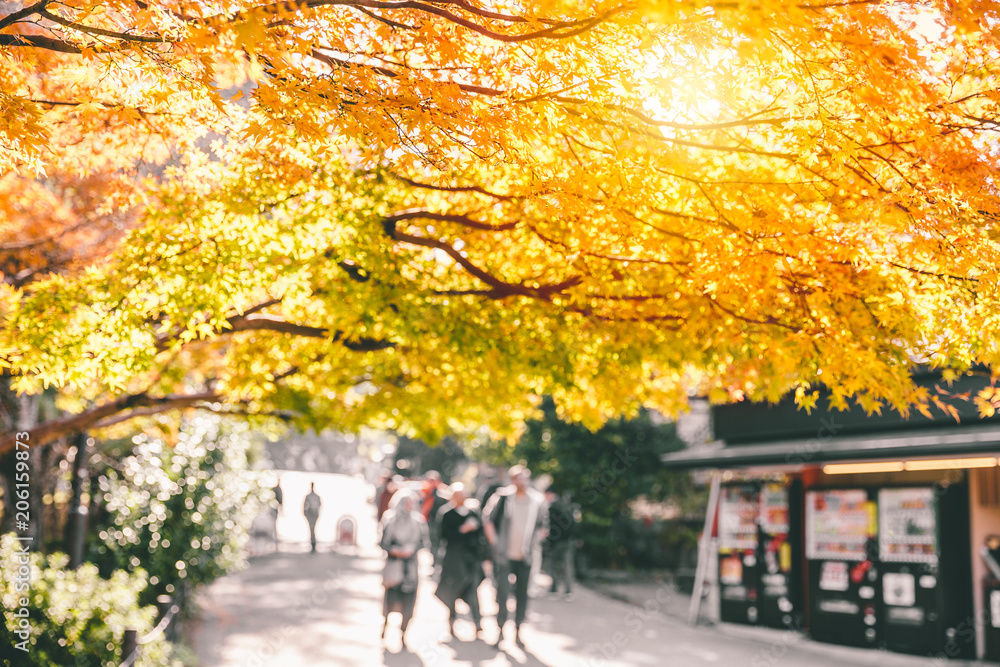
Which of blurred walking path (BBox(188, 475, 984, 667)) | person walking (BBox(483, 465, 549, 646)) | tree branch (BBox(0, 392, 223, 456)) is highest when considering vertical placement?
tree branch (BBox(0, 392, 223, 456))

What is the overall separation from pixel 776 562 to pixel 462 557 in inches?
199

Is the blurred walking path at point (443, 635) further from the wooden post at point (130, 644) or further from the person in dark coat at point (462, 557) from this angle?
the wooden post at point (130, 644)

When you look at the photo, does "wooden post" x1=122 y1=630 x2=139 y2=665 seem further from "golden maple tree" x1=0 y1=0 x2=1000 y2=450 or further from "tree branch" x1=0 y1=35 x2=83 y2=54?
"tree branch" x1=0 y1=35 x2=83 y2=54

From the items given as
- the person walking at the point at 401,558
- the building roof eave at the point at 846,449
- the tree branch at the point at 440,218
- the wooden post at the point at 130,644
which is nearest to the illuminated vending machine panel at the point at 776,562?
the building roof eave at the point at 846,449

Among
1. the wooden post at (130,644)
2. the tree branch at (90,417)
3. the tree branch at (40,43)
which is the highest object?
the tree branch at (40,43)

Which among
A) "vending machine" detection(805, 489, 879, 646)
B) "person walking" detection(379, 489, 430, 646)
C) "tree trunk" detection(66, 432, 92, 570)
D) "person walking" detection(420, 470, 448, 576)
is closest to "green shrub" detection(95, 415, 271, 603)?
"tree trunk" detection(66, 432, 92, 570)

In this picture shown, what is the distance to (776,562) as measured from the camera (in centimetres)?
1284

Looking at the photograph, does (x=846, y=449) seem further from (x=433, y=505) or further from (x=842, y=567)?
(x=433, y=505)

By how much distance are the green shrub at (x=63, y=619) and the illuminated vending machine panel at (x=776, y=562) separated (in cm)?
892

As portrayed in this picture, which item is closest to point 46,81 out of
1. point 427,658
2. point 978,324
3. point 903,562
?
point 978,324

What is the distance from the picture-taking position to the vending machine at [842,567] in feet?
37.6

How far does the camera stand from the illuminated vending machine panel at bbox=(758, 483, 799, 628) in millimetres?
12641

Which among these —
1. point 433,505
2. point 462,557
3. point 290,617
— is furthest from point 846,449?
point 433,505

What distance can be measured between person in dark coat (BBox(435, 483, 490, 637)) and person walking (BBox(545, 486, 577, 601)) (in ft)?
14.1
